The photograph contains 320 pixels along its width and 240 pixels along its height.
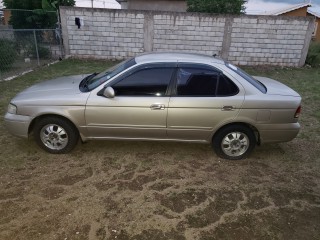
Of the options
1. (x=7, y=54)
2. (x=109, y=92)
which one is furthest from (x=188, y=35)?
(x=109, y=92)

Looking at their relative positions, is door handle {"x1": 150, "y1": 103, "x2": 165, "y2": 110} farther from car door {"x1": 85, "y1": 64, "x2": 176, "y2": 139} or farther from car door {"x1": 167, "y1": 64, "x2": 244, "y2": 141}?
car door {"x1": 167, "y1": 64, "x2": 244, "y2": 141}

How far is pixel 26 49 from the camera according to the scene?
34.3 ft

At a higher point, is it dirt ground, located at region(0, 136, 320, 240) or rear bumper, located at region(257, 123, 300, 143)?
rear bumper, located at region(257, 123, 300, 143)

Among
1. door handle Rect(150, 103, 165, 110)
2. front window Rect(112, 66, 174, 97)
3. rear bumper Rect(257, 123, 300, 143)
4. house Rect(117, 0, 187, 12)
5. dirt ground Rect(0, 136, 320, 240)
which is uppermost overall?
house Rect(117, 0, 187, 12)

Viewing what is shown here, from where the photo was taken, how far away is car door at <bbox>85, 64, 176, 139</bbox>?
157 inches

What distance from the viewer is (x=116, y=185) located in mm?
3633

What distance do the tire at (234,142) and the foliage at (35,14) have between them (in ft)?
42.7

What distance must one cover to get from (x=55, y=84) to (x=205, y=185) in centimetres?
288

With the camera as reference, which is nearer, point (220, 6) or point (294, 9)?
point (220, 6)

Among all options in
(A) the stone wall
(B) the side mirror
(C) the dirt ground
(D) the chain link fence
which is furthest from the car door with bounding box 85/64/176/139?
(A) the stone wall

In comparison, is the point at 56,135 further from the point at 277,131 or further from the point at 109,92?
the point at 277,131

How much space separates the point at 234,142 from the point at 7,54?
8.57 m

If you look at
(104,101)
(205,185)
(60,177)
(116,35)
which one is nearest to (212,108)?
(205,185)

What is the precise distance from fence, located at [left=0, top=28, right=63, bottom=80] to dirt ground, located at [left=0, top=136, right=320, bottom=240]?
5841mm
